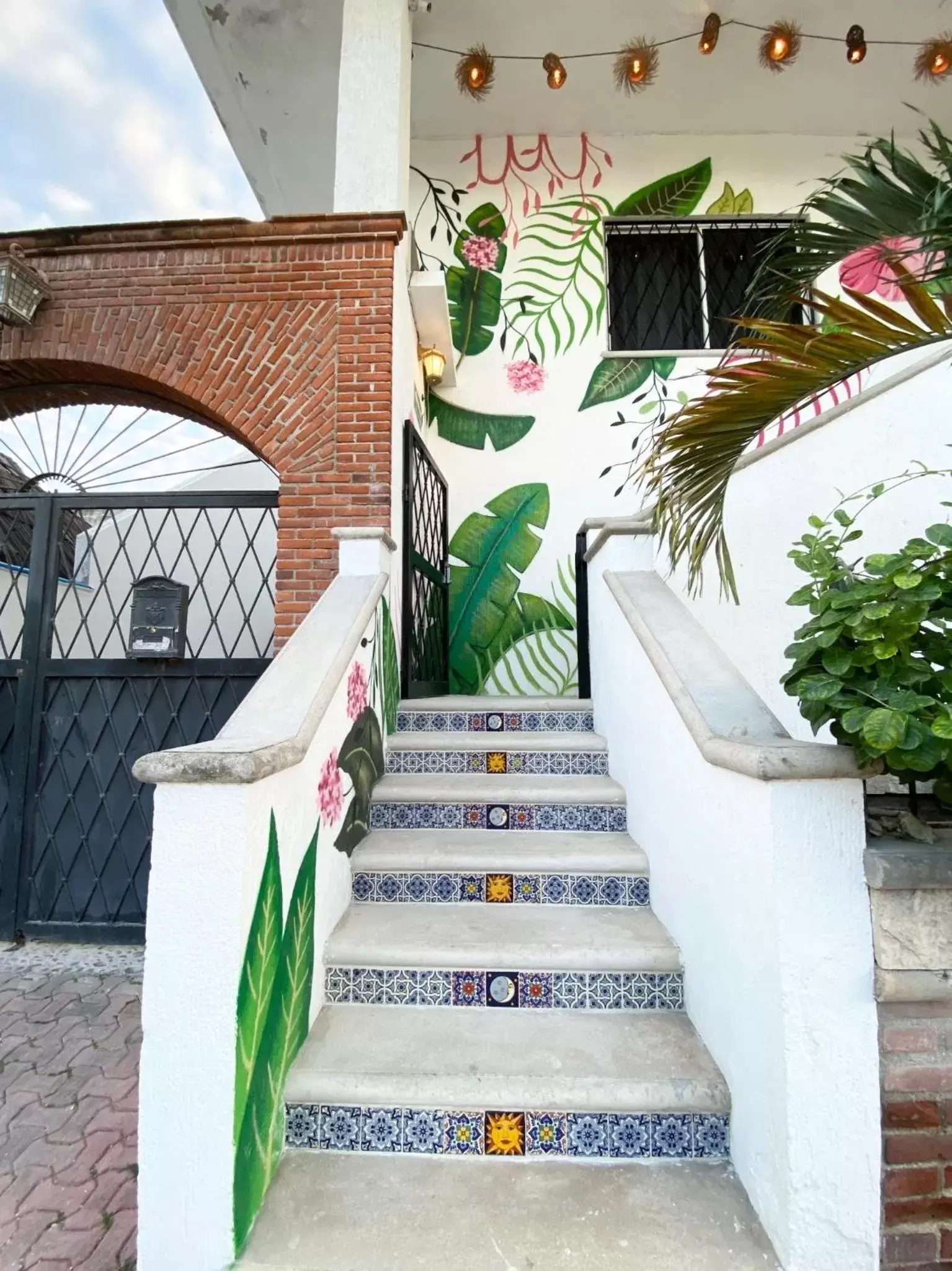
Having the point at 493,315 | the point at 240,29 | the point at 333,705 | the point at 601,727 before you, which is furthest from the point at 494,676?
the point at 240,29

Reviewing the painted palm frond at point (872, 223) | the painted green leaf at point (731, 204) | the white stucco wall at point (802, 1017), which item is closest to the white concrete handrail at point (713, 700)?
the white stucco wall at point (802, 1017)

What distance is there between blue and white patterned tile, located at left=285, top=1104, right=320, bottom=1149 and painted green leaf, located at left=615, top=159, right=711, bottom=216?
5.71m

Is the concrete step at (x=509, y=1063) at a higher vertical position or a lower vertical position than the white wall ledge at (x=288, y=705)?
lower

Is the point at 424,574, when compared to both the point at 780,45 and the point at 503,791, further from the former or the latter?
the point at 780,45

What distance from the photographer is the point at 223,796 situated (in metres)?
1.30

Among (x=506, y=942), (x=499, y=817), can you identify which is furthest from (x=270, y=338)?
(x=506, y=942)

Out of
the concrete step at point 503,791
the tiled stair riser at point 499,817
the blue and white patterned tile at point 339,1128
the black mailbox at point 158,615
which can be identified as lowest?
the blue and white patterned tile at point 339,1128

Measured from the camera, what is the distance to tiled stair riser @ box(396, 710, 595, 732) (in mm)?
2957

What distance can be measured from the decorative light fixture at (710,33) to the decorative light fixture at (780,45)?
1.15 feet

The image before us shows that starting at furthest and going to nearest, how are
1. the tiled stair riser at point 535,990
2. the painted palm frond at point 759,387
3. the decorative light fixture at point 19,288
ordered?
the decorative light fixture at point 19,288 → the tiled stair riser at point 535,990 → the painted palm frond at point 759,387

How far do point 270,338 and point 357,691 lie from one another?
210 centimetres

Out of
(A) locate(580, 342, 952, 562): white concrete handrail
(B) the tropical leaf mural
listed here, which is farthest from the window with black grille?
(A) locate(580, 342, 952, 562): white concrete handrail

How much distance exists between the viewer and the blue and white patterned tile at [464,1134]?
4.65 feet

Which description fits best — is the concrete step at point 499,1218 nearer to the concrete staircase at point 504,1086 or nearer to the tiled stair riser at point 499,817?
the concrete staircase at point 504,1086
